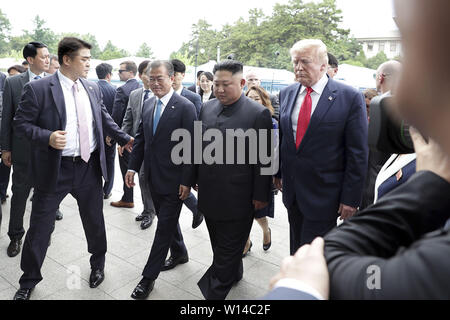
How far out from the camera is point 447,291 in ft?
1.54

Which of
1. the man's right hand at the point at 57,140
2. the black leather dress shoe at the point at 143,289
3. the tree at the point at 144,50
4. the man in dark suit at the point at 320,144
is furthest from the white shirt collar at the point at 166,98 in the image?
the tree at the point at 144,50

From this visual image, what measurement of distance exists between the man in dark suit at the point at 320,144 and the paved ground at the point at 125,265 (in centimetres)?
91

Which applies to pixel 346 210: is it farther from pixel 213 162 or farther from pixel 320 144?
pixel 213 162

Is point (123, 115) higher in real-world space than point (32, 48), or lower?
lower

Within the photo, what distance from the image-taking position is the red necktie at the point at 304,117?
2.46 meters

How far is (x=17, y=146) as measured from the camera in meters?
3.66

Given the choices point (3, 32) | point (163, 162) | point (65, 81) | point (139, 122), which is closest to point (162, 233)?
point (163, 162)

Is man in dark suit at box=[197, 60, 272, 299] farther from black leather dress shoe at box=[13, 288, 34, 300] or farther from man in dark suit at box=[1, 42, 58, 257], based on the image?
man in dark suit at box=[1, 42, 58, 257]

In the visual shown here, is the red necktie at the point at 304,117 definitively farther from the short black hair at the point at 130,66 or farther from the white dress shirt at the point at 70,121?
the short black hair at the point at 130,66

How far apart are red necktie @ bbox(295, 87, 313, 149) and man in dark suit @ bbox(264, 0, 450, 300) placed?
175 cm

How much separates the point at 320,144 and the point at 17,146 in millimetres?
3129

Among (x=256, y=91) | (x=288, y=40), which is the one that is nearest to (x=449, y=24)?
(x=256, y=91)

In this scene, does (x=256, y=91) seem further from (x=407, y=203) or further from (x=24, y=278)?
(x=407, y=203)

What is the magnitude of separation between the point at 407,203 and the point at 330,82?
77.7 inches
